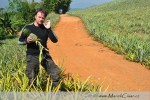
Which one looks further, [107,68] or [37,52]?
[107,68]

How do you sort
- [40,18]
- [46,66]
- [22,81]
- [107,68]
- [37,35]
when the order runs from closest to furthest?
[40,18], [37,35], [46,66], [22,81], [107,68]

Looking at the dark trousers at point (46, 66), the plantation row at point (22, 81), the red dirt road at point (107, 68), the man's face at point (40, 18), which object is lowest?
the red dirt road at point (107, 68)

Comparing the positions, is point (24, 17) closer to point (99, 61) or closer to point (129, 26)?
point (129, 26)

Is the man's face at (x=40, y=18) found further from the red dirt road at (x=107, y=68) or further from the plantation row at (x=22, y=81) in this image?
the red dirt road at (x=107, y=68)

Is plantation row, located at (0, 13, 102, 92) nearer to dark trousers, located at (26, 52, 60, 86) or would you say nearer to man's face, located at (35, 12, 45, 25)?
dark trousers, located at (26, 52, 60, 86)

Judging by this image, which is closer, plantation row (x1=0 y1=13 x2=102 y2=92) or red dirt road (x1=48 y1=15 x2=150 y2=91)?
plantation row (x1=0 y1=13 x2=102 y2=92)

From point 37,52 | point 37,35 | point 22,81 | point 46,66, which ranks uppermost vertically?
point 37,35

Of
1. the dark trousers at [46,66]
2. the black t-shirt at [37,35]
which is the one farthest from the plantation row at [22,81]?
the black t-shirt at [37,35]

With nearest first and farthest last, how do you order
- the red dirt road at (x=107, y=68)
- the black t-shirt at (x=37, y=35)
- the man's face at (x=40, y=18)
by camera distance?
the man's face at (x=40, y=18) < the black t-shirt at (x=37, y=35) < the red dirt road at (x=107, y=68)

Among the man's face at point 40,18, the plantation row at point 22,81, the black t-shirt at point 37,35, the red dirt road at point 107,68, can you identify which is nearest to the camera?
the plantation row at point 22,81

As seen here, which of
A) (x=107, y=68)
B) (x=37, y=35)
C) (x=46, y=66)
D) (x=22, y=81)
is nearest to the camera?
(x=37, y=35)

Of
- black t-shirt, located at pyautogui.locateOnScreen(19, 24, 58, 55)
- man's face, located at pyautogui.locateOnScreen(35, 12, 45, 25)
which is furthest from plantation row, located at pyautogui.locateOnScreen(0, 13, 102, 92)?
man's face, located at pyautogui.locateOnScreen(35, 12, 45, 25)

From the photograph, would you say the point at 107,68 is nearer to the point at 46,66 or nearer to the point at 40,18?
the point at 46,66

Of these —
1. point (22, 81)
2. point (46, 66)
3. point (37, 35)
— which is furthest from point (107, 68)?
point (37, 35)
